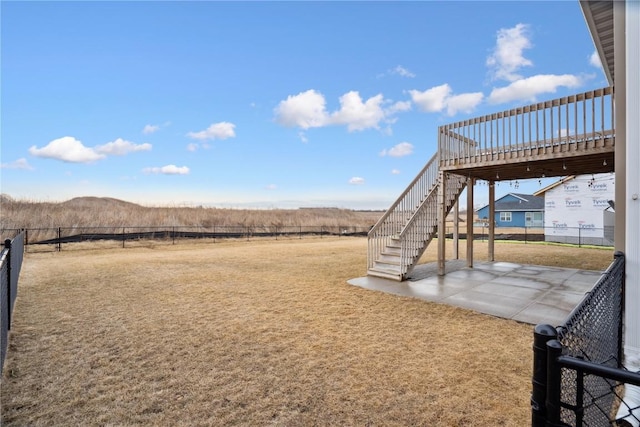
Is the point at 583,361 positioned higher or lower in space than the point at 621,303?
higher

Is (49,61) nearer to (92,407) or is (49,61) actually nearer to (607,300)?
(92,407)

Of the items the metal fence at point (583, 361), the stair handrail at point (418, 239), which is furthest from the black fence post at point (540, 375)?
the stair handrail at point (418, 239)

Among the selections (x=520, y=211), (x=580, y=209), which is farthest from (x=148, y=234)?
(x=520, y=211)

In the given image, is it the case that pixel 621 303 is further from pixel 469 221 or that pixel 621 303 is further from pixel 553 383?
pixel 469 221

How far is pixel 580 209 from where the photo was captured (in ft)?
61.4

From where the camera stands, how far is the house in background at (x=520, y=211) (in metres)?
29.9

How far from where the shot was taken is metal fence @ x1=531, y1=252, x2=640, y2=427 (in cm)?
95

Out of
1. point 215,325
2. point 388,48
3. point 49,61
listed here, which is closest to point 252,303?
point 215,325

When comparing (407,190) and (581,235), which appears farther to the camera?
(581,235)

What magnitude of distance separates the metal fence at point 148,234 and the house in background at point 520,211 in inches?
705

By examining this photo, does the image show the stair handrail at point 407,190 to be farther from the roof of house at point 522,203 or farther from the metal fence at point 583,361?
the roof of house at point 522,203

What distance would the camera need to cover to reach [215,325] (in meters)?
4.32

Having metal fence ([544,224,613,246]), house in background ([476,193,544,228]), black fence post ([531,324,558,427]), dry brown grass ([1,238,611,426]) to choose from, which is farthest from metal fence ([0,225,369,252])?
house in background ([476,193,544,228])

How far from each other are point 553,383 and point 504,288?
20.4ft
